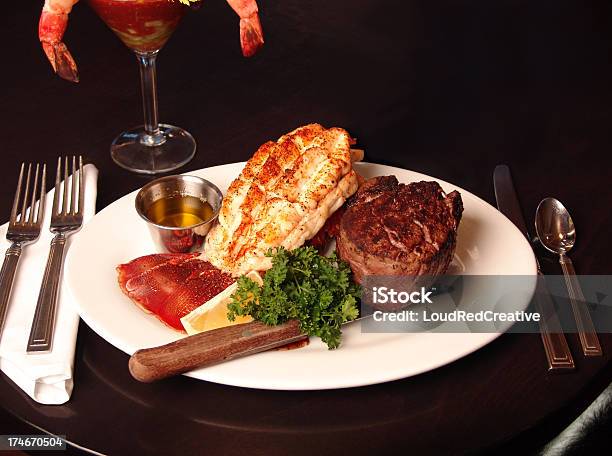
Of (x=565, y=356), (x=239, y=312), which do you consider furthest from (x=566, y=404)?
(x=239, y=312)

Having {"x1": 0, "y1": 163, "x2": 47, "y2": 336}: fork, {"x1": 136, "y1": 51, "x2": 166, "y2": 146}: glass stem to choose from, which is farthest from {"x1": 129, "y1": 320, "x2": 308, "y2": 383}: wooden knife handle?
{"x1": 136, "y1": 51, "x2": 166, "y2": 146}: glass stem

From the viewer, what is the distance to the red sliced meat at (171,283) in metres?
2.87

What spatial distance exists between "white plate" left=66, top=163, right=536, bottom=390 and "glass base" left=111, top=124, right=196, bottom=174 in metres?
0.43

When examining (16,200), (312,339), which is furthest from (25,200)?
(312,339)

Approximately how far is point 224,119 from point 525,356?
1820 millimetres

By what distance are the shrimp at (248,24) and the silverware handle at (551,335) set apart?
4.55 ft

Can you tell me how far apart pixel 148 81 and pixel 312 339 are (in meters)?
1.55

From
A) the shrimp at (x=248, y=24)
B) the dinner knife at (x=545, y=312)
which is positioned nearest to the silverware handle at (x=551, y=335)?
the dinner knife at (x=545, y=312)

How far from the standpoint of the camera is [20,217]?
10.8ft

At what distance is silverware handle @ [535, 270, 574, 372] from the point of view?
9.26 ft

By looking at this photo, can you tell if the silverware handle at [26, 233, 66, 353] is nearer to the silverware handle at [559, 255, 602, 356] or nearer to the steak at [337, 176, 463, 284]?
the steak at [337, 176, 463, 284]

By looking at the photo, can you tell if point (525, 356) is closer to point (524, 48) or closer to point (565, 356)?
point (565, 356)

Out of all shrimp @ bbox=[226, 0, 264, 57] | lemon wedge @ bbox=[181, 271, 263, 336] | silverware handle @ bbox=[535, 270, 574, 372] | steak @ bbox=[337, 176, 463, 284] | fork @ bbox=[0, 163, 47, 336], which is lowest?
fork @ bbox=[0, 163, 47, 336]

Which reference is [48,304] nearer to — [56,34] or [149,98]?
[56,34]
